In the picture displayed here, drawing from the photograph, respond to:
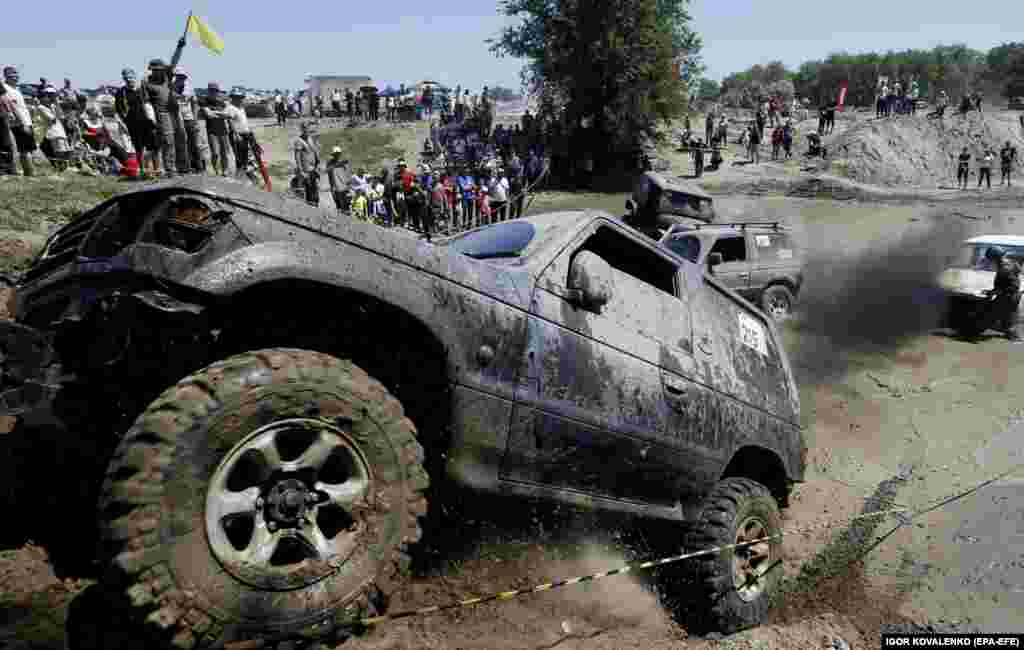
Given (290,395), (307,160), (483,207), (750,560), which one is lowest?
(750,560)

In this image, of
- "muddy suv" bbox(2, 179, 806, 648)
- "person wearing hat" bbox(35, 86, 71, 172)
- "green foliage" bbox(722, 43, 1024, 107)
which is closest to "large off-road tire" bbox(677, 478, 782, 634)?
"muddy suv" bbox(2, 179, 806, 648)

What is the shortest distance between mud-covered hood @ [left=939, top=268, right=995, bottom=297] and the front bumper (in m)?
15.4

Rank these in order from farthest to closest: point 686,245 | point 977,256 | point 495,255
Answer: point 977,256
point 686,245
point 495,255

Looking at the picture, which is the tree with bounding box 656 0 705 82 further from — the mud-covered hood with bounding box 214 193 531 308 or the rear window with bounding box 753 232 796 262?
the mud-covered hood with bounding box 214 193 531 308

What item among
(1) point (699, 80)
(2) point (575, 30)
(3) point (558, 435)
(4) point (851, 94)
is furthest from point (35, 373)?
(4) point (851, 94)

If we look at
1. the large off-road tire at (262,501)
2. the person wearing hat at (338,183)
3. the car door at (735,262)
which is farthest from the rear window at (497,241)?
the person wearing hat at (338,183)

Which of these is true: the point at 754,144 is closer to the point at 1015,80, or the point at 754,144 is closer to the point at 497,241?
the point at 497,241

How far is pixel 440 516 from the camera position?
3770 mm

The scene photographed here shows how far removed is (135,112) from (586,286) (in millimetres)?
10313

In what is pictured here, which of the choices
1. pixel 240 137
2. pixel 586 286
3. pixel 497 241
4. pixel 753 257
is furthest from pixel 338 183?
pixel 586 286

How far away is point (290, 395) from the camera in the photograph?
8.71 ft

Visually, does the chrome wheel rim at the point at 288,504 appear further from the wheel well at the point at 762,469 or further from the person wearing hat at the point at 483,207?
the person wearing hat at the point at 483,207

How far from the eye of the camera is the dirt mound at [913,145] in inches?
1456

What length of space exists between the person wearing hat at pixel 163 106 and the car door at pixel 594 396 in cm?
919
